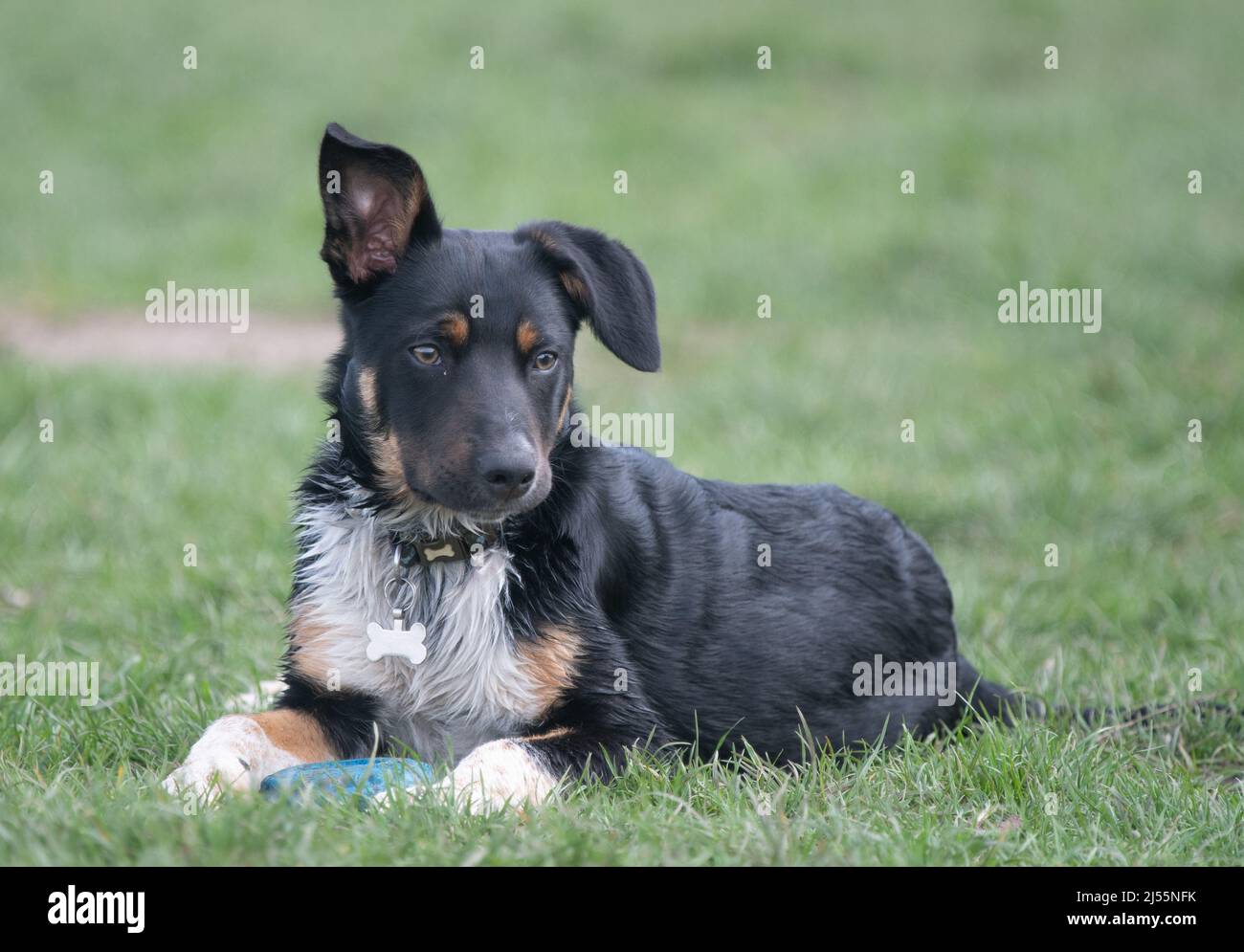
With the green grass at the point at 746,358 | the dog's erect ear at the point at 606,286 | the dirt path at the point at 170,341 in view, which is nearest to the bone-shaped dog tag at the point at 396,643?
the green grass at the point at 746,358

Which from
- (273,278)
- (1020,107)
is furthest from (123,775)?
(1020,107)

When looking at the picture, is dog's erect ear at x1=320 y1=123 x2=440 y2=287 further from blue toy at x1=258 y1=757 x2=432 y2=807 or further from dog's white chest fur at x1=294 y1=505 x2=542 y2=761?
blue toy at x1=258 y1=757 x2=432 y2=807

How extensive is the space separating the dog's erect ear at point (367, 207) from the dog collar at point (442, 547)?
0.79 metres

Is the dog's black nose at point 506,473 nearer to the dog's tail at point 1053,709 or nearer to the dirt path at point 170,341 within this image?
the dog's tail at point 1053,709

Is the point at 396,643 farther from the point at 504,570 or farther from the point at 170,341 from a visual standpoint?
the point at 170,341

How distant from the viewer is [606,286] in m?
4.24

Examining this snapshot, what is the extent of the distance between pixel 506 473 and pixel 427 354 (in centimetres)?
48

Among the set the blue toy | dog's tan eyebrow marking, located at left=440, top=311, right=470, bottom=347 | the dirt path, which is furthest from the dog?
the dirt path

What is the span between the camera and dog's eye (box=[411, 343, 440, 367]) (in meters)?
3.91

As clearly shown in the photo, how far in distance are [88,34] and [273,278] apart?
783 centimetres

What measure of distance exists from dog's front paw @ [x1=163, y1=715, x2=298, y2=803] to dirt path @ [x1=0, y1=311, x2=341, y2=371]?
642 centimetres

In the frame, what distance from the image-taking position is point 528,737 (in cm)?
383
